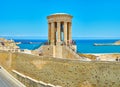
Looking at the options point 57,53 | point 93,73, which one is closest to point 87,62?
point 93,73

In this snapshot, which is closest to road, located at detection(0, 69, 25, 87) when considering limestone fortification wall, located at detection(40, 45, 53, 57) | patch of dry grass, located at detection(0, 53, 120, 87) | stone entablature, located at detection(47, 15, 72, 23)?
patch of dry grass, located at detection(0, 53, 120, 87)

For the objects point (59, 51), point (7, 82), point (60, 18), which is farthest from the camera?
point (60, 18)

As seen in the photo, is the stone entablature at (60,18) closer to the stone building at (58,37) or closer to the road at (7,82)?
the stone building at (58,37)

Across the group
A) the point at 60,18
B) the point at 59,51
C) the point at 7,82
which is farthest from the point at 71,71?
the point at 60,18

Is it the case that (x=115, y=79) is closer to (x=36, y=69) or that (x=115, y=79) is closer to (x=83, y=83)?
(x=83, y=83)

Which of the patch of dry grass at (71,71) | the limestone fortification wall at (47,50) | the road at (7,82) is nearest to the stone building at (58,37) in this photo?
the limestone fortification wall at (47,50)

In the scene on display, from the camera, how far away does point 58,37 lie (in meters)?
25.0

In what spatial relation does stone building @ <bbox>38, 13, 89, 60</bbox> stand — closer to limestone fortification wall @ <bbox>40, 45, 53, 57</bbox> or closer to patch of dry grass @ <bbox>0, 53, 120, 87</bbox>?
limestone fortification wall @ <bbox>40, 45, 53, 57</bbox>

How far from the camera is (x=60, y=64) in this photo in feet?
61.0

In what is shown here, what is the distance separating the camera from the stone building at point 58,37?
23.7m

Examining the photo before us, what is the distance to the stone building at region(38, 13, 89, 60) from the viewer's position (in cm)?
2372

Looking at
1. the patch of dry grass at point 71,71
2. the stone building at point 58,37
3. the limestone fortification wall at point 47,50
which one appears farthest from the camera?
the limestone fortification wall at point 47,50

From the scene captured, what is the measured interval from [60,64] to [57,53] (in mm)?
5175

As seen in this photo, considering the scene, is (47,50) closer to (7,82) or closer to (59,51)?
(59,51)
